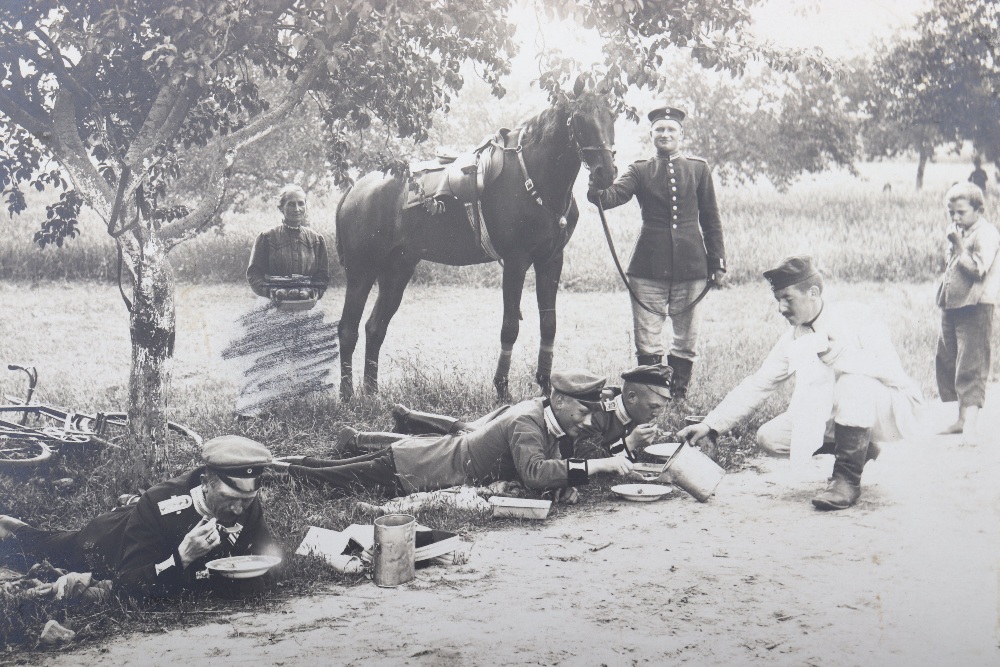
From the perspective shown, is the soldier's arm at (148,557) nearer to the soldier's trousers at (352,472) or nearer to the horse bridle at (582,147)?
the soldier's trousers at (352,472)

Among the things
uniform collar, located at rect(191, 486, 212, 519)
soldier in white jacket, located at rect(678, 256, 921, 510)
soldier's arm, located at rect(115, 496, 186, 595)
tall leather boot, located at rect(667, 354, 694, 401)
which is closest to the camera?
soldier's arm, located at rect(115, 496, 186, 595)

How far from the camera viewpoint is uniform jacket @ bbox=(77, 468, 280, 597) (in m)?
3.56

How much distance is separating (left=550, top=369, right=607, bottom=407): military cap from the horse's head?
104 centimetres

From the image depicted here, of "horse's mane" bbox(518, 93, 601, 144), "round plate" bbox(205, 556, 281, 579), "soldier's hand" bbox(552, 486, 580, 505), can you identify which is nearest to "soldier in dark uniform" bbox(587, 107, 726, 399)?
"horse's mane" bbox(518, 93, 601, 144)

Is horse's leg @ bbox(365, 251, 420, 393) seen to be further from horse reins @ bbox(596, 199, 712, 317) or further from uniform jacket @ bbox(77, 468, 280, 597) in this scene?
uniform jacket @ bbox(77, 468, 280, 597)

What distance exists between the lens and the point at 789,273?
4676 mm

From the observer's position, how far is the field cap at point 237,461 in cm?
368

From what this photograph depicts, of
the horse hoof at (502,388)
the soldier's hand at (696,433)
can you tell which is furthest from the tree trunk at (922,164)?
the horse hoof at (502,388)

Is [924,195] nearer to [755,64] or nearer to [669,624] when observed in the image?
[755,64]

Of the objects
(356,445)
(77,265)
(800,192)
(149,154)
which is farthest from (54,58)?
(800,192)

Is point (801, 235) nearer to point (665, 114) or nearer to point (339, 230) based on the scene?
point (665, 114)

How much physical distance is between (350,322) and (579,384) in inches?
48.0

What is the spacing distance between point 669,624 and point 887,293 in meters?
2.25

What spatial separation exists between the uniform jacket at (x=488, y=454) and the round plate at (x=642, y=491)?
0.41 metres
